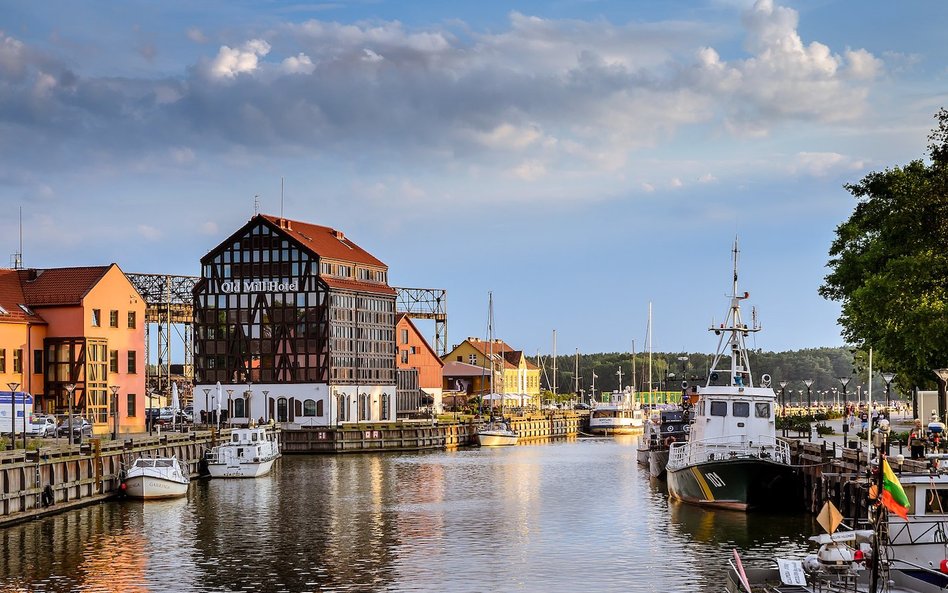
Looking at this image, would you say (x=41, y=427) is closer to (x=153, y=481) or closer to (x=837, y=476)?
(x=153, y=481)

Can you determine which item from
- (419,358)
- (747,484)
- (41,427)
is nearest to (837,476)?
(747,484)

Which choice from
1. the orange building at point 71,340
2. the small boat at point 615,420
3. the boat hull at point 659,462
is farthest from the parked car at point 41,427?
the small boat at point 615,420

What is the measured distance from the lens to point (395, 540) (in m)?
56.0

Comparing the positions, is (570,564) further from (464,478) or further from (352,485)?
(464,478)

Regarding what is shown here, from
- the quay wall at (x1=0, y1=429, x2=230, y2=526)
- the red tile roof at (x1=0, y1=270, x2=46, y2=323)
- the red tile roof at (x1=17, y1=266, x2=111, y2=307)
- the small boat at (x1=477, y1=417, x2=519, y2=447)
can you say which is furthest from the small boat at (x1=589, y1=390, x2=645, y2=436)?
the quay wall at (x1=0, y1=429, x2=230, y2=526)

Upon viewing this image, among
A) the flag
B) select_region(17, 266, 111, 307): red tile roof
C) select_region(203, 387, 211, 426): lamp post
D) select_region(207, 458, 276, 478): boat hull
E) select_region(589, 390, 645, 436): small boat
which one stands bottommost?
select_region(589, 390, 645, 436): small boat

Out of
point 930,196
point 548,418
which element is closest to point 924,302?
point 930,196

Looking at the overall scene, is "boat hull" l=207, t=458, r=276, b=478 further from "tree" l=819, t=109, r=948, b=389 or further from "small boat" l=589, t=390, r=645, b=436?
"small boat" l=589, t=390, r=645, b=436

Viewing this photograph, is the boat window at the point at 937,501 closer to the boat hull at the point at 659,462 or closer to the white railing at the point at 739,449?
the white railing at the point at 739,449

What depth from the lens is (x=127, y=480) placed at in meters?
72.1

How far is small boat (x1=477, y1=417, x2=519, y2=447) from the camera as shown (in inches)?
5733

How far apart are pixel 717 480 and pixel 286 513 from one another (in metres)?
21.9

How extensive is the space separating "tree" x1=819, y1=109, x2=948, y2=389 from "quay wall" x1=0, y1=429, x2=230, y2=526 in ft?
141

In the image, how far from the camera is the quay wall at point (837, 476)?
49.0 metres
